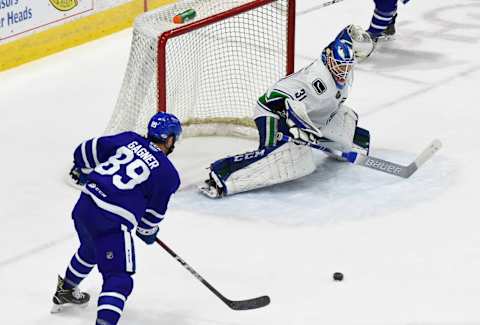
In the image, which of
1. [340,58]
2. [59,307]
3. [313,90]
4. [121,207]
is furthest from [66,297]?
[340,58]

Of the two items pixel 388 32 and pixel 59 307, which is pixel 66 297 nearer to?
pixel 59 307

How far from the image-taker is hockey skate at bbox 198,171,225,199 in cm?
554

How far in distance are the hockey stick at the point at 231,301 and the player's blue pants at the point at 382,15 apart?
10.3 ft

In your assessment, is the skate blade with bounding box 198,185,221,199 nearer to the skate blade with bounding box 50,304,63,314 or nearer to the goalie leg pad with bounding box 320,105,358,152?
the goalie leg pad with bounding box 320,105,358,152

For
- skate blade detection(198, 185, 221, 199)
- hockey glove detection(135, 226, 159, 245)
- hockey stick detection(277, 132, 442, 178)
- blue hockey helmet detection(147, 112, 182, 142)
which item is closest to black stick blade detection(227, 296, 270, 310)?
hockey glove detection(135, 226, 159, 245)

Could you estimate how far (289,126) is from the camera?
5547 millimetres

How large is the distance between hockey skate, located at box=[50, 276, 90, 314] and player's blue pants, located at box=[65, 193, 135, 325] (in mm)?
296

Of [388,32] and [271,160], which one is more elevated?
[271,160]

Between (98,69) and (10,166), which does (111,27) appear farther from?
(10,166)

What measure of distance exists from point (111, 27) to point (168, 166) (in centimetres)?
358

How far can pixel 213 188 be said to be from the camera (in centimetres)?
555

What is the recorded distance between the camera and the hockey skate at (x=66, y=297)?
4.52 m

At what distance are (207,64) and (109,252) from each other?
211cm

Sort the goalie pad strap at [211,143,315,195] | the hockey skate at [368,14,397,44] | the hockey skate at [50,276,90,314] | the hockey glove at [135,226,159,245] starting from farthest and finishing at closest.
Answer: the hockey skate at [368,14,397,44] < the goalie pad strap at [211,143,315,195] < the hockey skate at [50,276,90,314] < the hockey glove at [135,226,159,245]
